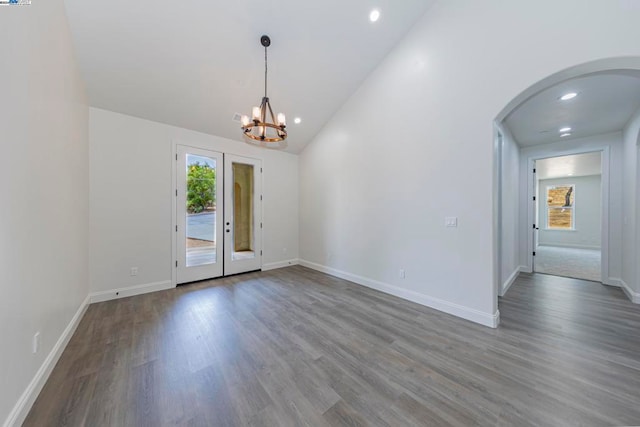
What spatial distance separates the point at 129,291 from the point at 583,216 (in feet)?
46.6

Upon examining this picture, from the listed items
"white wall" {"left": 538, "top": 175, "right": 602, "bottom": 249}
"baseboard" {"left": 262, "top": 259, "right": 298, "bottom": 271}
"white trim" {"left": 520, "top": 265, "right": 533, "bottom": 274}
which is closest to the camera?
"white trim" {"left": 520, "top": 265, "right": 533, "bottom": 274}

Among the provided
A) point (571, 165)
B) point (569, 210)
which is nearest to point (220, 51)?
point (571, 165)

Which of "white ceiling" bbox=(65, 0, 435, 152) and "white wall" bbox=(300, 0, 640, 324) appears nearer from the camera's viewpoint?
"white wall" bbox=(300, 0, 640, 324)

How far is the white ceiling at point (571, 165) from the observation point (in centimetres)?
610

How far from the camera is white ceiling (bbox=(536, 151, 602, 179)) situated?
20.0 ft

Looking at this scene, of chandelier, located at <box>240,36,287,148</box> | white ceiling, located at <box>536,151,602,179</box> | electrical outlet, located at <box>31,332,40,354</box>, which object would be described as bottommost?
electrical outlet, located at <box>31,332,40,354</box>

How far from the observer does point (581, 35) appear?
2102 mm

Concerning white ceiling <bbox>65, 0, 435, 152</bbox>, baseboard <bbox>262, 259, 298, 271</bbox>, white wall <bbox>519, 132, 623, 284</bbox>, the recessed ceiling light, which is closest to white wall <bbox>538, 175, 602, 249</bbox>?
white wall <bbox>519, 132, 623, 284</bbox>

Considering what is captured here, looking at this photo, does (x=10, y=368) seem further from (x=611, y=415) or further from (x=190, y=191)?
(x=611, y=415)

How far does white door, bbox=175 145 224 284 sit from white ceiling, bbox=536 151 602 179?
818cm

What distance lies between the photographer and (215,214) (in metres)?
4.55

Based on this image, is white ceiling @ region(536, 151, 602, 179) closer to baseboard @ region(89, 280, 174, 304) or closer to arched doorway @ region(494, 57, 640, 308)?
arched doorway @ region(494, 57, 640, 308)

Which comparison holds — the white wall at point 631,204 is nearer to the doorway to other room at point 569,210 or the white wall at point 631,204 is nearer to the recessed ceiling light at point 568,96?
the recessed ceiling light at point 568,96

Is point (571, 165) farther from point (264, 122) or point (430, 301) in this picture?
point (264, 122)
